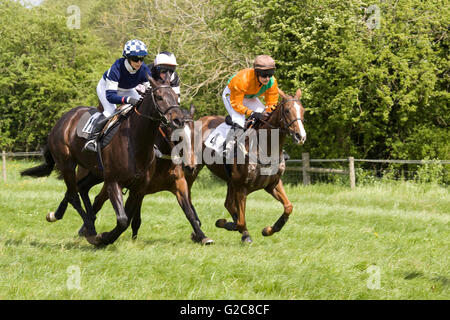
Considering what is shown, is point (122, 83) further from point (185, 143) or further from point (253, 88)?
point (253, 88)

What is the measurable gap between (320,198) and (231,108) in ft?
25.3

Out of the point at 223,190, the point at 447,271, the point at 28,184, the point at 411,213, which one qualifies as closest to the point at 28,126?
the point at 28,184

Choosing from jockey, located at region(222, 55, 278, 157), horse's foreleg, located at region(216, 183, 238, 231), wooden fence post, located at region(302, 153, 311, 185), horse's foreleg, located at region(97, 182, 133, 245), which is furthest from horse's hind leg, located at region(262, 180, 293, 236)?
wooden fence post, located at region(302, 153, 311, 185)

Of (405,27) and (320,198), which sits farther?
(405,27)

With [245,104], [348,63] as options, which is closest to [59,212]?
[245,104]

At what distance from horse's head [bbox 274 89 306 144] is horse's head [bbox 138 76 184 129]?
176cm

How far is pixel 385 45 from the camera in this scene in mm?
17125

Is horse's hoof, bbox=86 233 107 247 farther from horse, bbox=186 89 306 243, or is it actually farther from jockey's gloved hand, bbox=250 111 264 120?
jockey's gloved hand, bbox=250 111 264 120

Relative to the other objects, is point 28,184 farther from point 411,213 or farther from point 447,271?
point 447,271

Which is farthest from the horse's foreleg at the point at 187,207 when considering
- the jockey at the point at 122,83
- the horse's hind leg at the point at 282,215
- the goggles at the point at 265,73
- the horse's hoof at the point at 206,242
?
the goggles at the point at 265,73

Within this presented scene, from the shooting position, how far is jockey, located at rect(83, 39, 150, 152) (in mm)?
7414

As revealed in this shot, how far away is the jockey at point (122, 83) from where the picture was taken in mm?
7414
